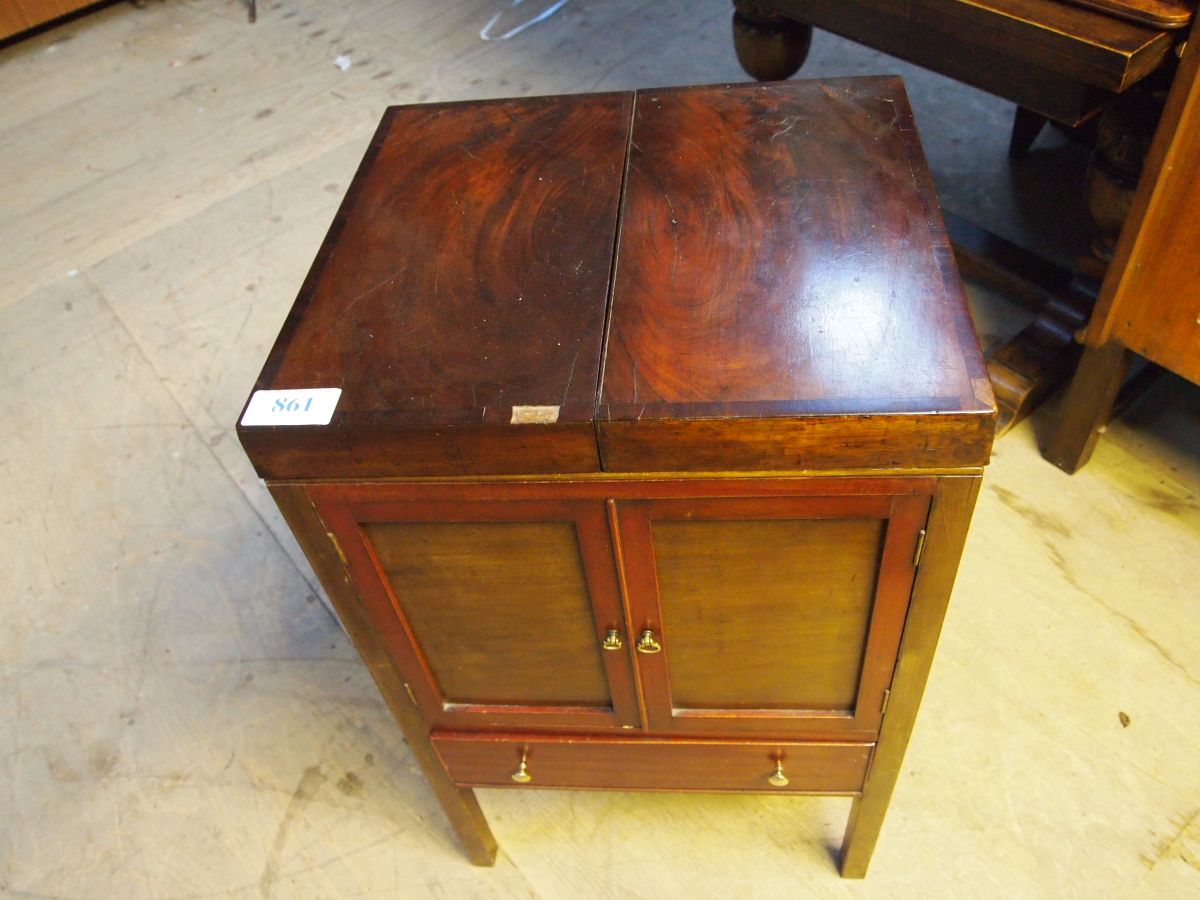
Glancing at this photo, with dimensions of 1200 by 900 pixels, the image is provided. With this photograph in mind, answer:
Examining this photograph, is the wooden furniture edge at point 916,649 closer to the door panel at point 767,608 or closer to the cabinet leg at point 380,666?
the door panel at point 767,608

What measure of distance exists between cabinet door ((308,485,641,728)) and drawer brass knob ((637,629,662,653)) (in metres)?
0.02

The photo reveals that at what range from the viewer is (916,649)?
33.8 inches

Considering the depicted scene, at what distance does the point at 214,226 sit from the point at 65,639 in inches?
49.7

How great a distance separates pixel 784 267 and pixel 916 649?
375 mm

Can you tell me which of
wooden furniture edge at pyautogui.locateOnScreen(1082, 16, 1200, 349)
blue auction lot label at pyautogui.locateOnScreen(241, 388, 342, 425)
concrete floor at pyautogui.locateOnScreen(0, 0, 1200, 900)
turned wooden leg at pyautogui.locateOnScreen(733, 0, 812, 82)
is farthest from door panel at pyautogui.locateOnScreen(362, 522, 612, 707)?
turned wooden leg at pyautogui.locateOnScreen(733, 0, 812, 82)

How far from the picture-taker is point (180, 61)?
3.13 metres

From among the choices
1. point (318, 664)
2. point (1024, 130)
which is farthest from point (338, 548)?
point (1024, 130)

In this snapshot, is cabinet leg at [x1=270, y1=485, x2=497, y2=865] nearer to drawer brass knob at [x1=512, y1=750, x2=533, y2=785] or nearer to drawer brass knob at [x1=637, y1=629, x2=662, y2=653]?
drawer brass knob at [x1=512, y1=750, x2=533, y2=785]

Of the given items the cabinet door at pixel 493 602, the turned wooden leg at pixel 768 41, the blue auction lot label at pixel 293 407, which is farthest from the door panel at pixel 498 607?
the turned wooden leg at pixel 768 41

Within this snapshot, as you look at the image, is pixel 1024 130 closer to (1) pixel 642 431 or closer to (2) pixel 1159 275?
(2) pixel 1159 275

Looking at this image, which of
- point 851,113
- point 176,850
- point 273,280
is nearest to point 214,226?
point 273,280

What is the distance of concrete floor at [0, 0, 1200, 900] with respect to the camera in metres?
1.25

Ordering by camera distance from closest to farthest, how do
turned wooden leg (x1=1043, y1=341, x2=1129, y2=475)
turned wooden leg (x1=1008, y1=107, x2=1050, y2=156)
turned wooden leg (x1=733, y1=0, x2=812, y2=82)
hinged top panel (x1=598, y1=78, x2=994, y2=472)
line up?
1. hinged top panel (x1=598, y1=78, x2=994, y2=472)
2. turned wooden leg (x1=1043, y1=341, x2=1129, y2=475)
3. turned wooden leg (x1=733, y1=0, x2=812, y2=82)
4. turned wooden leg (x1=1008, y1=107, x2=1050, y2=156)

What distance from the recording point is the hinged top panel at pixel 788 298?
0.69 meters
